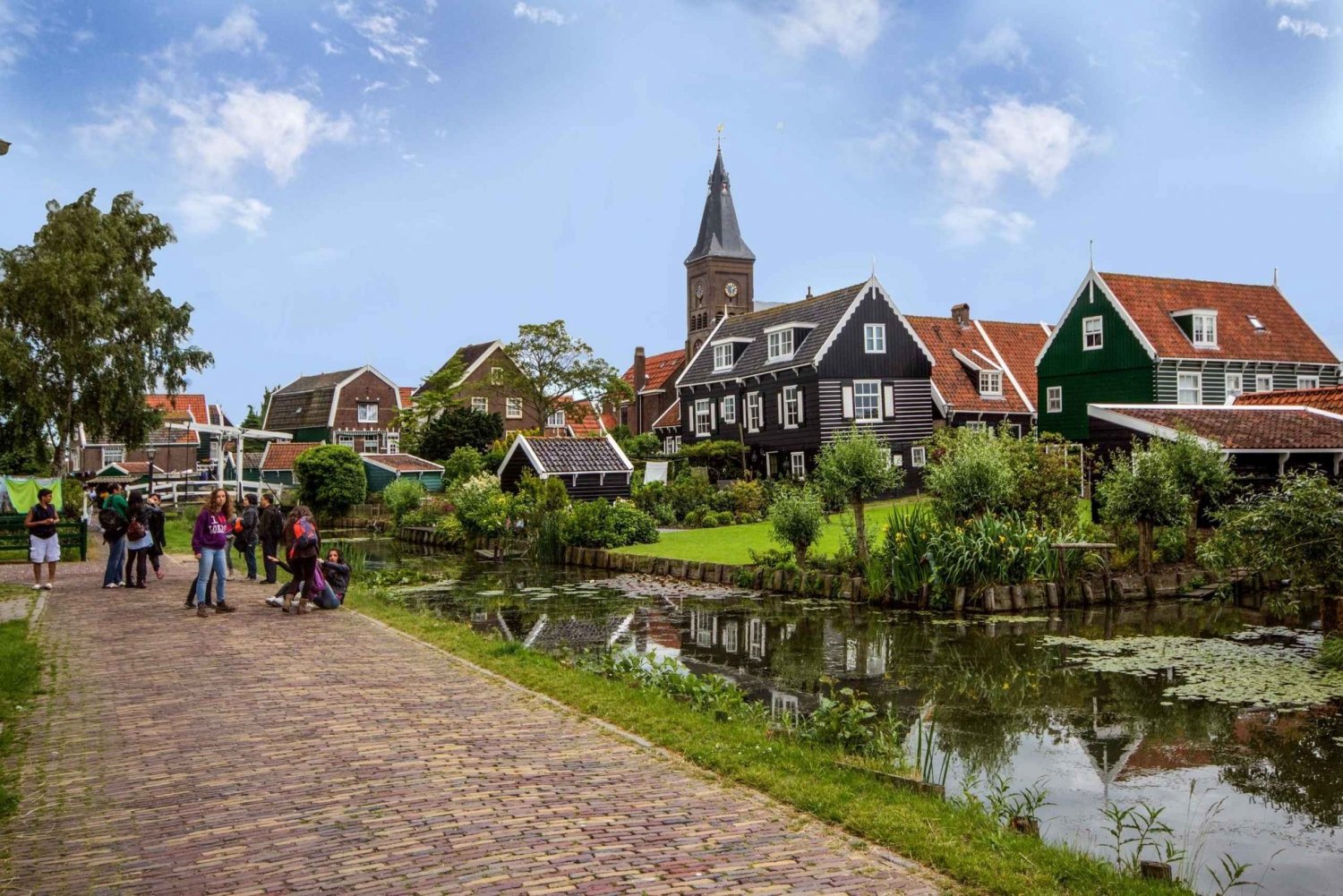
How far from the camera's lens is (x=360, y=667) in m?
12.8

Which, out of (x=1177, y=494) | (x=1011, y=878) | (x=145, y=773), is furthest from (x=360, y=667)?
(x=1177, y=494)

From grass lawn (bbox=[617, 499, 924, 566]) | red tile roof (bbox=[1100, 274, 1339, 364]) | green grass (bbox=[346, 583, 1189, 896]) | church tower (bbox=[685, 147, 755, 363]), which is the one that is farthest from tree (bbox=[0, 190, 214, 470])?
church tower (bbox=[685, 147, 755, 363])

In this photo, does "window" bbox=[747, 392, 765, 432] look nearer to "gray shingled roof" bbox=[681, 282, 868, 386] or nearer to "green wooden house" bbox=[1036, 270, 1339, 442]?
"gray shingled roof" bbox=[681, 282, 868, 386]

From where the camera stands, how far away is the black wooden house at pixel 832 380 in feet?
150

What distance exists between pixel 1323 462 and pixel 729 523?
60.5 ft

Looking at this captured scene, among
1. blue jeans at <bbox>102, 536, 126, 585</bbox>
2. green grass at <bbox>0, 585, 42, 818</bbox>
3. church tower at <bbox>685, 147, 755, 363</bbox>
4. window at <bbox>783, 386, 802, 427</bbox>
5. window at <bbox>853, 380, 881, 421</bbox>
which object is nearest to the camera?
green grass at <bbox>0, 585, 42, 818</bbox>

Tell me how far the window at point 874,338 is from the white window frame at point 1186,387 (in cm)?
1163

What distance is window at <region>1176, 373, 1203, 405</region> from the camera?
135ft

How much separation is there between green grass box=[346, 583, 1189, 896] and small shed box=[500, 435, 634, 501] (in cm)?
2671

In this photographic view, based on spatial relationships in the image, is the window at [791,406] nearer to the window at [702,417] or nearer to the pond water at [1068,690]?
the window at [702,417]

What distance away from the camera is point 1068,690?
13.2 meters

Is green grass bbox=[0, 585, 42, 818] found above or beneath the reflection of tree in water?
above

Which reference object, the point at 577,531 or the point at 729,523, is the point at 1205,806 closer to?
the point at 577,531

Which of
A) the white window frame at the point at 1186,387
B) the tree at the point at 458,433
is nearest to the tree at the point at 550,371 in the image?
the tree at the point at 458,433
